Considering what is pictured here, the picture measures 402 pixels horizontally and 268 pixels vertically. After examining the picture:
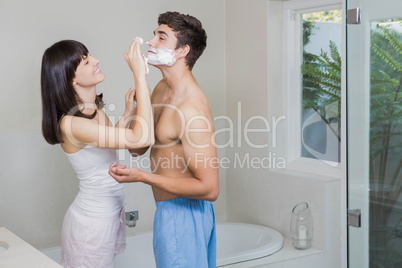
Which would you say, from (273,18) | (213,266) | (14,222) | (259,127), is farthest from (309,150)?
(14,222)

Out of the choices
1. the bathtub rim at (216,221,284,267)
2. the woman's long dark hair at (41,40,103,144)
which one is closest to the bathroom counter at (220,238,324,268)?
the bathtub rim at (216,221,284,267)

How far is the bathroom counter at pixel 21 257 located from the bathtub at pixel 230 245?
0.87 metres

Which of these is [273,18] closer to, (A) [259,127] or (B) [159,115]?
(A) [259,127]

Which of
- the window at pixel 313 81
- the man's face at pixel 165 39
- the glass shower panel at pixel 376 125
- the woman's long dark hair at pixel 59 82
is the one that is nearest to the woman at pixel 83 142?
the woman's long dark hair at pixel 59 82

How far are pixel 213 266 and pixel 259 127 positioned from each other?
1.29 metres

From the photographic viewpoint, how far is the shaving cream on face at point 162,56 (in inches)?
76.7

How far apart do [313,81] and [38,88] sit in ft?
4.84

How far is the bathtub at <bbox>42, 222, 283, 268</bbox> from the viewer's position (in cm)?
275

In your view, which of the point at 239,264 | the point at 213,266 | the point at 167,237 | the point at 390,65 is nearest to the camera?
the point at 390,65

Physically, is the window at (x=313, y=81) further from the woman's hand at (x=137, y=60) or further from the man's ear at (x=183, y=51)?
the woman's hand at (x=137, y=60)

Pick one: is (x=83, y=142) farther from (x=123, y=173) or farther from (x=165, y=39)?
(x=165, y=39)

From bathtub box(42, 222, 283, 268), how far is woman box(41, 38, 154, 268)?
0.79 metres

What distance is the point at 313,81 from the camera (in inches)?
124

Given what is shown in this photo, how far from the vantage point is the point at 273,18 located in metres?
3.19
